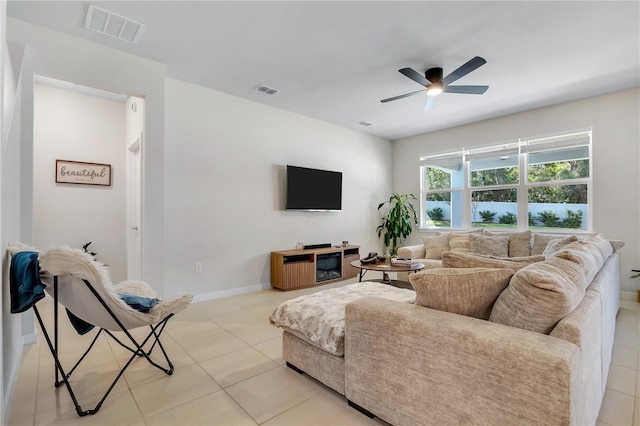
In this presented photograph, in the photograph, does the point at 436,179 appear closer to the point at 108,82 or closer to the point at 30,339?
the point at 108,82

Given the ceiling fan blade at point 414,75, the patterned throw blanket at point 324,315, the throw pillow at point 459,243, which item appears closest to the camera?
the patterned throw blanket at point 324,315

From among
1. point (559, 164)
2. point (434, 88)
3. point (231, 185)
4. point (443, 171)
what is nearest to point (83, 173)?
point (231, 185)

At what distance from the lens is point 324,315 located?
74.1 inches

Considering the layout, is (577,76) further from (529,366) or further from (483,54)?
(529,366)

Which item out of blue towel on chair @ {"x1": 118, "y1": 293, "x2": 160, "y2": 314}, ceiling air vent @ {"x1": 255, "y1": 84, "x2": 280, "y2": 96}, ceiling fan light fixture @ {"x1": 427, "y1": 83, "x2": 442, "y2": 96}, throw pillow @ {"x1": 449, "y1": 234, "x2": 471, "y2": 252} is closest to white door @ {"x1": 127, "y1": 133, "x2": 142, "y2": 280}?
ceiling air vent @ {"x1": 255, "y1": 84, "x2": 280, "y2": 96}

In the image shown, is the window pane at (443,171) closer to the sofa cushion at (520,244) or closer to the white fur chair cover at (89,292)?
the sofa cushion at (520,244)

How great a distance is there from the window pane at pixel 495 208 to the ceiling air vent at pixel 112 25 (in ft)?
17.7

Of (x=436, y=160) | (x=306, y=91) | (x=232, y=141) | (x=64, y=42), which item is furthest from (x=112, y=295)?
(x=436, y=160)

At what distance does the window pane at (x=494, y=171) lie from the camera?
5.02 m

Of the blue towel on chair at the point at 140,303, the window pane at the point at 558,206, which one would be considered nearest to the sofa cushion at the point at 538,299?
the blue towel on chair at the point at 140,303

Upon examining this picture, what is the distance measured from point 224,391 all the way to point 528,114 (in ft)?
18.1

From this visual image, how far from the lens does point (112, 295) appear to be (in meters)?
1.70

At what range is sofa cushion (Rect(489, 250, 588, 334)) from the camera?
1174 mm

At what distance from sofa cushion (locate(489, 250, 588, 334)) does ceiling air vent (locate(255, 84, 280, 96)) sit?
351 cm
